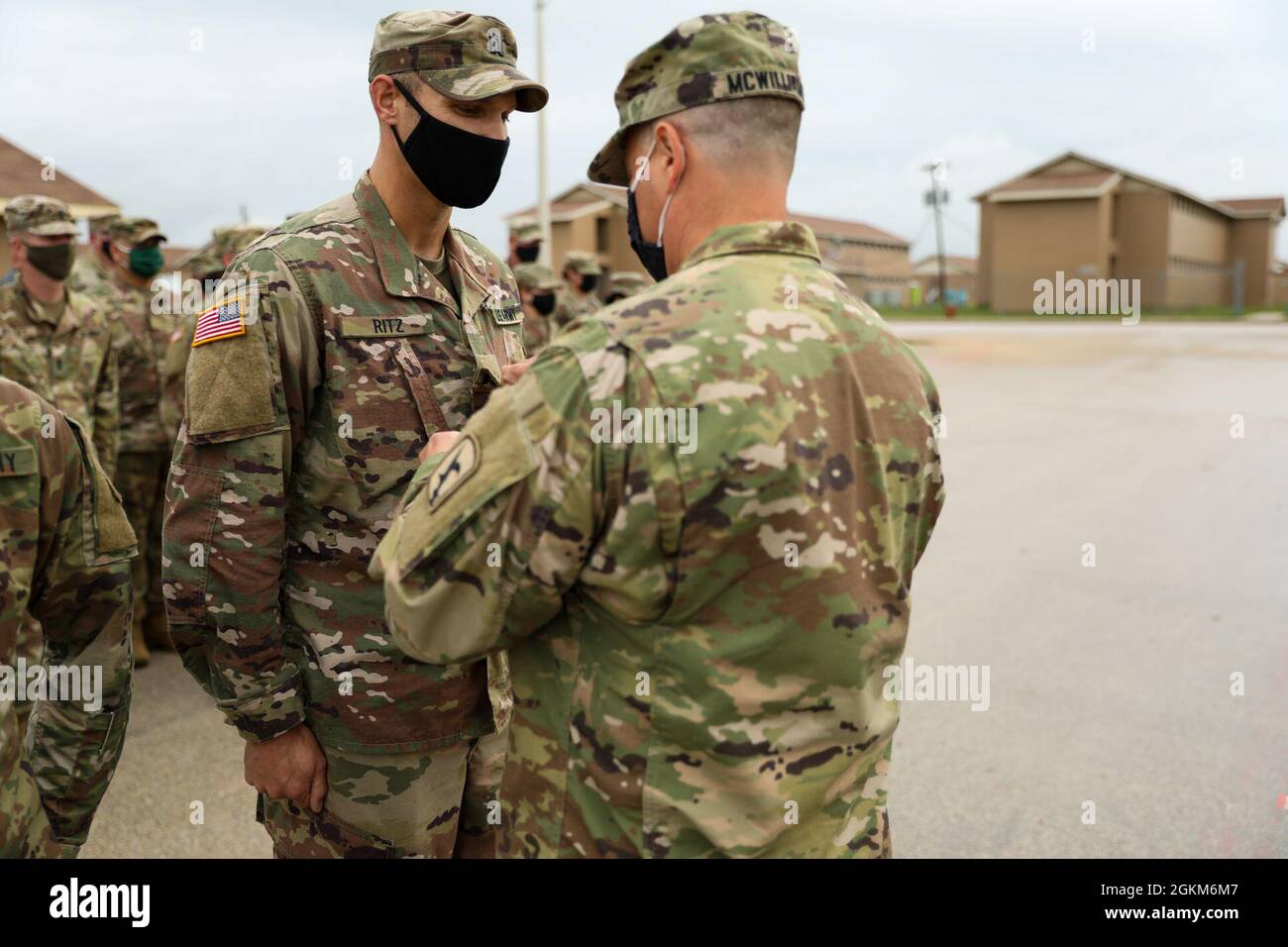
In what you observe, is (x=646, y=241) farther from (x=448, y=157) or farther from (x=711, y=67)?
(x=448, y=157)

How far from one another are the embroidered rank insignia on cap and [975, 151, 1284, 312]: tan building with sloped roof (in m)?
42.5

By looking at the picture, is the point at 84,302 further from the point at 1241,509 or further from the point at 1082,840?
the point at 1241,509

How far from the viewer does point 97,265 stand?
7645 mm

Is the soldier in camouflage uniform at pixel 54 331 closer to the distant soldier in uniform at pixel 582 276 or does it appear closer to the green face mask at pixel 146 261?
the green face mask at pixel 146 261

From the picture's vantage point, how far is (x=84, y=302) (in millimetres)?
5402

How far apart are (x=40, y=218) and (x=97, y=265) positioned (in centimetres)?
290

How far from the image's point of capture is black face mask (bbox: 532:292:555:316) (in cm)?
788

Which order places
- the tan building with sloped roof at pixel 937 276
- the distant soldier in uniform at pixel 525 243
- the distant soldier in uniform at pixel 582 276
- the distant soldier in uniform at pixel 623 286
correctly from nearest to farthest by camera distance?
the distant soldier in uniform at pixel 525 243
the distant soldier in uniform at pixel 582 276
the distant soldier in uniform at pixel 623 286
the tan building with sloped roof at pixel 937 276

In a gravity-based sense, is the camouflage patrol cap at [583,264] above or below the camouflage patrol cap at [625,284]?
above

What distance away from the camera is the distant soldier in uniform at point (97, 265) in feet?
21.1
